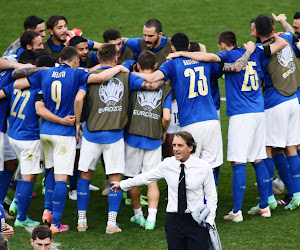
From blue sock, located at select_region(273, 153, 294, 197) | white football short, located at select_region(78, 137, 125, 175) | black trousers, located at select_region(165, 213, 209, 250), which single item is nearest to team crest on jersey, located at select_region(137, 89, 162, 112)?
white football short, located at select_region(78, 137, 125, 175)

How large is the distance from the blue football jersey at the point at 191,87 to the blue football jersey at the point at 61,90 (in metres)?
1.06

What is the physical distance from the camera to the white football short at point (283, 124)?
32.8ft

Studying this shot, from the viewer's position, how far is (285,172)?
10.1 meters

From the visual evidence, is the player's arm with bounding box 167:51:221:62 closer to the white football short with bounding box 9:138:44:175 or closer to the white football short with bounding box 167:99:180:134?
the white football short with bounding box 167:99:180:134

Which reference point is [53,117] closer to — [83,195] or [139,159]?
[83,195]

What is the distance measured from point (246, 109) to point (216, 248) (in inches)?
112

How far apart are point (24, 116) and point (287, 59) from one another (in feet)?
11.6

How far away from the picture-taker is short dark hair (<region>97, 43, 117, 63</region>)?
9250 mm

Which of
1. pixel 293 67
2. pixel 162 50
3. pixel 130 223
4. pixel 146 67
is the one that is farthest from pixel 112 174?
pixel 293 67

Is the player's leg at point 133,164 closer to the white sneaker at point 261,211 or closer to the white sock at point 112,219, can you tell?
the white sock at point 112,219

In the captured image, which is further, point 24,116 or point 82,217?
point 24,116

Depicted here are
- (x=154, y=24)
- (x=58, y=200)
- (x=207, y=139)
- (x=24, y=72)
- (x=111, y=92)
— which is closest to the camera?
(x=58, y=200)

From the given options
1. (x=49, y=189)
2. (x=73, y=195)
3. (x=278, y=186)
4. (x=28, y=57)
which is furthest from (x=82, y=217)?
(x=278, y=186)

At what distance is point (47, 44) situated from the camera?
35.9 ft
